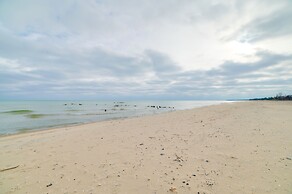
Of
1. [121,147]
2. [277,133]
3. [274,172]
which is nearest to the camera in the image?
[274,172]

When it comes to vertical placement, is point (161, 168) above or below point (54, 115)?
below

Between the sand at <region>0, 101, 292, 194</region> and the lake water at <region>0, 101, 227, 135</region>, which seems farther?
the lake water at <region>0, 101, 227, 135</region>

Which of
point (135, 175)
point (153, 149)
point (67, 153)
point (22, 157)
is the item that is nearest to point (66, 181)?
point (135, 175)

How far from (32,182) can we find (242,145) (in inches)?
256

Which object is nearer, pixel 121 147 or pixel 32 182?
pixel 32 182

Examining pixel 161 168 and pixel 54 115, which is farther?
pixel 54 115

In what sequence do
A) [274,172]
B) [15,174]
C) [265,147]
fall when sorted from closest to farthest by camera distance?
[274,172] < [15,174] < [265,147]

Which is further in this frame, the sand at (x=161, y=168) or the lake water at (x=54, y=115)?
the lake water at (x=54, y=115)

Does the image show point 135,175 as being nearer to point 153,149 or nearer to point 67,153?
point 153,149

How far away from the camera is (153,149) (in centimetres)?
596

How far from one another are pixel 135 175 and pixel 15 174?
3.42 metres

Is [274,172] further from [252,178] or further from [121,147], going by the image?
[121,147]

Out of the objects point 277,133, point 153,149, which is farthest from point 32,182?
point 277,133

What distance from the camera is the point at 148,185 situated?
3576 millimetres
